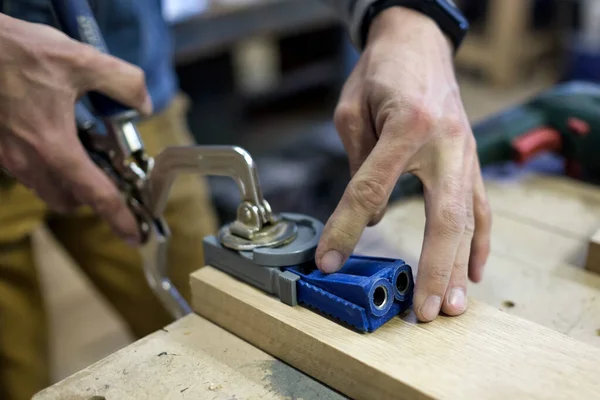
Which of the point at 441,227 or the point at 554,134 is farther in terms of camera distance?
the point at 554,134

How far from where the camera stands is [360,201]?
0.65 meters

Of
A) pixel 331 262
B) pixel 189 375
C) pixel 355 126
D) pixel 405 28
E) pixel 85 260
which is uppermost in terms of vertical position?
pixel 405 28

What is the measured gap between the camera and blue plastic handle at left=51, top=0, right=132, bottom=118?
28.8 inches

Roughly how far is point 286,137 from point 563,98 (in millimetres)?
1994

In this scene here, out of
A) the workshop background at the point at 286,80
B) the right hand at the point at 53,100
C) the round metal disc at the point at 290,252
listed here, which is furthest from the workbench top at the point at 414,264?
the workshop background at the point at 286,80

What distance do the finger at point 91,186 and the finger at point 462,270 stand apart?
0.43 metres

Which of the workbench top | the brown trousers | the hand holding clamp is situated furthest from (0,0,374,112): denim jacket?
the workbench top

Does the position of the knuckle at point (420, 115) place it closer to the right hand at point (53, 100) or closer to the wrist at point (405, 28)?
the wrist at point (405, 28)

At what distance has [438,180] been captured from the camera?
2.26ft

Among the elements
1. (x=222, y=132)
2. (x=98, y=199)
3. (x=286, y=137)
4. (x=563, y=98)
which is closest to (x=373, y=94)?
(x=98, y=199)

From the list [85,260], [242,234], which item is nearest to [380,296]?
[242,234]

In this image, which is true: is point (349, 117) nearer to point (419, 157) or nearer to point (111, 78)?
point (419, 157)

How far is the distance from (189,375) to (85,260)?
27.5 inches

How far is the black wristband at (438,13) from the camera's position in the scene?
834 millimetres
